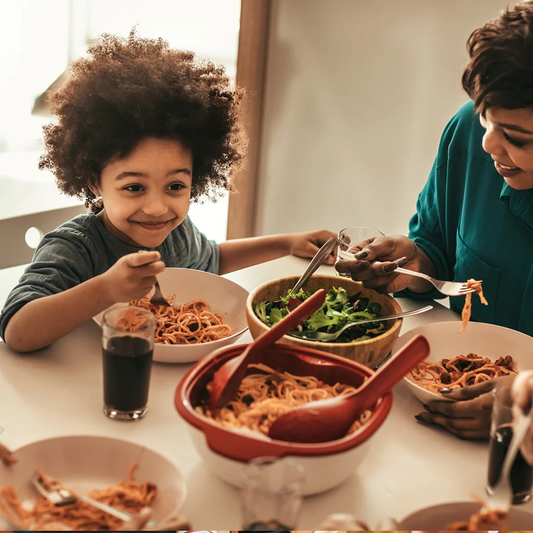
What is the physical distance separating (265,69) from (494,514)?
318 centimetres

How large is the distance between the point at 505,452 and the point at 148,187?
1.02 meters

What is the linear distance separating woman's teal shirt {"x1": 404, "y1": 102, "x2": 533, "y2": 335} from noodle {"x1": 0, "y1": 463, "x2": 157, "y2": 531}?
42.8 inches

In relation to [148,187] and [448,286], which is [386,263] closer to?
[448,286]

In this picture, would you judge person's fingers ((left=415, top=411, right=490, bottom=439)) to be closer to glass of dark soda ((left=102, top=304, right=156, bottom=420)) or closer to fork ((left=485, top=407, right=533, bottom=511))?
fork ((left=485, top=407, right=533, bottom=511))

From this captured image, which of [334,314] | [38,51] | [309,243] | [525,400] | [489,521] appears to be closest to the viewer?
[489,521]

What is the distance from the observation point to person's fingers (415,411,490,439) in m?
1.09

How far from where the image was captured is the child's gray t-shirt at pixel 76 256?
1.39 m

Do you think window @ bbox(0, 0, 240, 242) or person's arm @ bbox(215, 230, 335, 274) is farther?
window @ bbox(0, 0, 240, 242)

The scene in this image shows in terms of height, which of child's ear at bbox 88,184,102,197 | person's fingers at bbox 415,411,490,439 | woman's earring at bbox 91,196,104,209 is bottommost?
person's fingers at bbox 415,411,490,439

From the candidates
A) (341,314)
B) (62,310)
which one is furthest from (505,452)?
(62,310)

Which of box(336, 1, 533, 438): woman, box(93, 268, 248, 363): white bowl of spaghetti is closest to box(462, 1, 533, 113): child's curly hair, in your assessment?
box(336, 1, 533, 438): woman

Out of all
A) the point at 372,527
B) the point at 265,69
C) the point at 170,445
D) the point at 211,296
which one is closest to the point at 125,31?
the point at 265,69

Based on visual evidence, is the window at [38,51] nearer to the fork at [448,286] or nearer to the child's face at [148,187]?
the child's face at [148,187]

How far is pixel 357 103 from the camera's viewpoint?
3.32 meters
